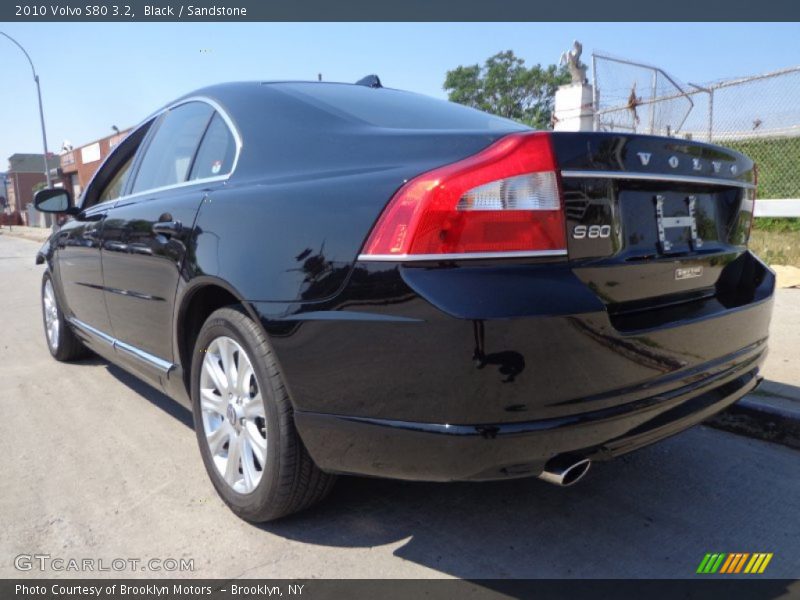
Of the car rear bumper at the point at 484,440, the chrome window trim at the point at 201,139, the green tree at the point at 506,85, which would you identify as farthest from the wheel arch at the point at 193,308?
the green tree at the point at 506,85

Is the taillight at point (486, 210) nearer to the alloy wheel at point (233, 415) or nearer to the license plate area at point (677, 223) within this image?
the license plate area at point (677, 223)

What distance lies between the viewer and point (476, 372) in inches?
65.4

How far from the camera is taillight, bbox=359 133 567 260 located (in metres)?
1.72

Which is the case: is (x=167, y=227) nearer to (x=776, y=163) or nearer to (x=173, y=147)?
(x=173, y=147)

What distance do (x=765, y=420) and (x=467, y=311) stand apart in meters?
2.33

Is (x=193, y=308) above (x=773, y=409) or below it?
above

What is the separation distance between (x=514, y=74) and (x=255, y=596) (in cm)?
5304

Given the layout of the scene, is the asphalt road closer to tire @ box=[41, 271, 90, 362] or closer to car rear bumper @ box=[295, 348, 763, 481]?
car rear bumper @ box=[295, 348, 763, 481]

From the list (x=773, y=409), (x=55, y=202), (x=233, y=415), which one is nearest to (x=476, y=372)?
(x=233, y=415)

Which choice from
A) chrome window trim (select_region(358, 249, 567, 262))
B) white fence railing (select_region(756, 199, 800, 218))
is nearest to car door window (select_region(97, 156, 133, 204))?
chrome window trim (select_region(358, 249, 567, 262))

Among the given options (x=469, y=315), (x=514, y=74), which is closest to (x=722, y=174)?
(x=469, y=315)

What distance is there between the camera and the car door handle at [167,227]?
2666mm

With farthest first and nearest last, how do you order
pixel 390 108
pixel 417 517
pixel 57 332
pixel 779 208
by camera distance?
1. pixel 779 208
2. pixel 57 332
3. pixel 390 108
4. pixel 417 517

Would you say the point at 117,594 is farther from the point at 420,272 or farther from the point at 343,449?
the point at 420,272
